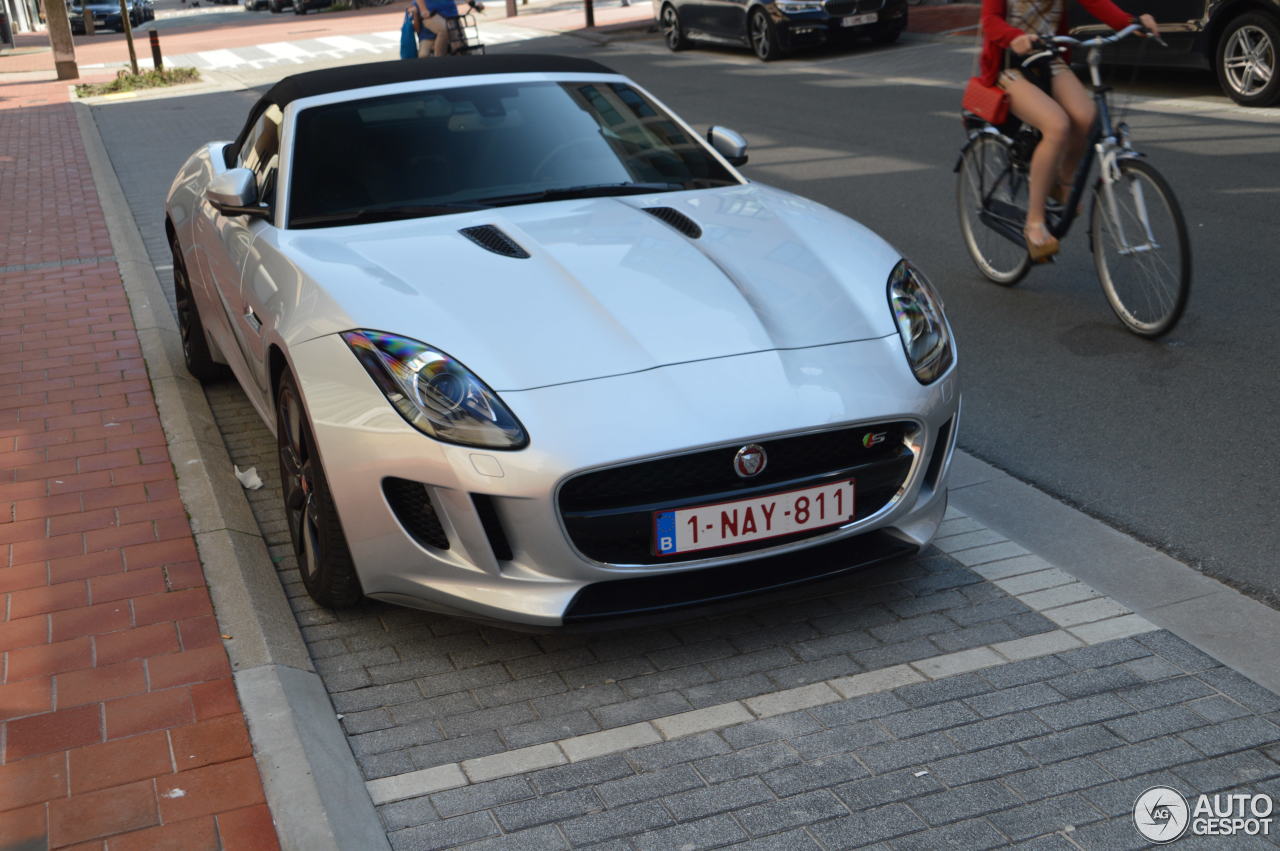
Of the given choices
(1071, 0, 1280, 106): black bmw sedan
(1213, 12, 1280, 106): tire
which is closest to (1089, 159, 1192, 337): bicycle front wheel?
(1071, 0, 1280, 106): black bmw sedan

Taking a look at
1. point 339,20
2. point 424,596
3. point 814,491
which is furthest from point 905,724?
point 339,20

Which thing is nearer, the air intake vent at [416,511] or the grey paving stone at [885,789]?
the grey paving stone at [885,789]

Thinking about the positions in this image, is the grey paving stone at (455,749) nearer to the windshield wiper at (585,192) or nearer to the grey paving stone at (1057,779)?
the grey paving stone at (1057,779)

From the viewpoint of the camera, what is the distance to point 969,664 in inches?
142

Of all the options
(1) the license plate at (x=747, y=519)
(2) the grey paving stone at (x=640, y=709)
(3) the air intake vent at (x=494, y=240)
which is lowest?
(2) the grey paving stone at (x=640, y=709)

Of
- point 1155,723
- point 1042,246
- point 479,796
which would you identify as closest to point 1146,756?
point 1155,723

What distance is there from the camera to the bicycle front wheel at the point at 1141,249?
5914 mm

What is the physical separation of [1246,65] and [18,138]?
14303mm

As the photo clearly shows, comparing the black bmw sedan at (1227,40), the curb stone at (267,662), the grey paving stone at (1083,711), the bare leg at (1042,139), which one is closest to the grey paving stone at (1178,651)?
the grey paving stone at (1083,711)

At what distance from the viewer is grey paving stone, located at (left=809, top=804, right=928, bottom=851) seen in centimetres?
287

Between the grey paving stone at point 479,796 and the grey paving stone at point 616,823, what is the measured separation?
0.59 ft

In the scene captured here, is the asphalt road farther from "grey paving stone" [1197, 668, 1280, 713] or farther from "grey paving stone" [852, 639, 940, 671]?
"grey paving stone" [852, 639, 940, 671]

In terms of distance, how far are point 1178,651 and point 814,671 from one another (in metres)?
0.93

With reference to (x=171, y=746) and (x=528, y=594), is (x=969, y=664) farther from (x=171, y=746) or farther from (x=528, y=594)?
(x=171, y=746)
